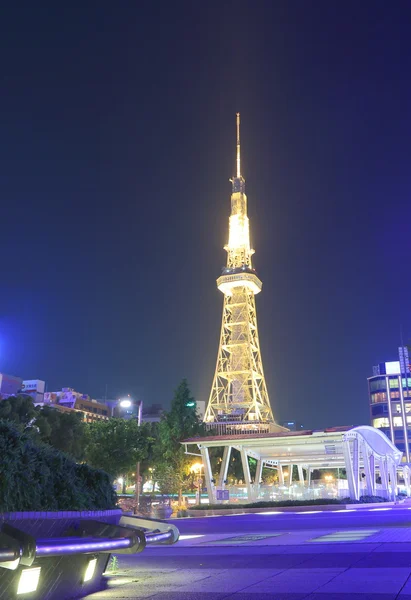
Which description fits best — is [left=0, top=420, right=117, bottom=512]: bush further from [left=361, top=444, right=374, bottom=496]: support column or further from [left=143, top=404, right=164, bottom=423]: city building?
[left=143, top=404, right=164, bottom=423]: city building

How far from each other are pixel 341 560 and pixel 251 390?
102950mm

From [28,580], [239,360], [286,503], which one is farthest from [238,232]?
[28,580]

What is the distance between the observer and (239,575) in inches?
324

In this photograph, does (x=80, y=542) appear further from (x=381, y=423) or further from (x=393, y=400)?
(x=393, y=400)

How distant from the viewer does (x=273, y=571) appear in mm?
8531

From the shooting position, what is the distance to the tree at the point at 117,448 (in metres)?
40.2

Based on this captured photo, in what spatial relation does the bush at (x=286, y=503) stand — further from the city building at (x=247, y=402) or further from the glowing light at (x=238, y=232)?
the glowing light at (x=238, y=232)

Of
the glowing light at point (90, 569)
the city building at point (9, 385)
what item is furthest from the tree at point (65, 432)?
the city building at point (9, 385)

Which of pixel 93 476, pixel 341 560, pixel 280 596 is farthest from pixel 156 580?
pixel 341 560

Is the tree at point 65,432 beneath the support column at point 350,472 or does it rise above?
above

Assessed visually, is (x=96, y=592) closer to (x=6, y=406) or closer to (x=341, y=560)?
(x=341, y=560)

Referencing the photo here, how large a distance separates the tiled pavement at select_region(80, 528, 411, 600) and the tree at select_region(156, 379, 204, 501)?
1444 inches

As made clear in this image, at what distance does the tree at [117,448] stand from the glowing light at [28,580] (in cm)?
3524

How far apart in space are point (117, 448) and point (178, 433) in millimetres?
10328
